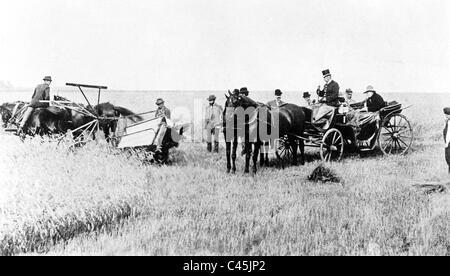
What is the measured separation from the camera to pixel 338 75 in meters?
8.43

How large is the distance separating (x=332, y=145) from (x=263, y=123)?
1981mm

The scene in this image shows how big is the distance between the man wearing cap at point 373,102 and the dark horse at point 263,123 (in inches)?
69.1

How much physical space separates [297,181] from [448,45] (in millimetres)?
3365

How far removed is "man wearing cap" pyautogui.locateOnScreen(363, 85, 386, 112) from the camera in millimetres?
9445

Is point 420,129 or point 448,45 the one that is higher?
point 448,45

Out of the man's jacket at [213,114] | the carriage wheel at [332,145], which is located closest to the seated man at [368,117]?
the carriage wheel at [332,145]

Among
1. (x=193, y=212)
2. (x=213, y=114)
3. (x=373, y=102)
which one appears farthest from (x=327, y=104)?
(x=193, y=212)

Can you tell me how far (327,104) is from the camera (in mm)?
9008

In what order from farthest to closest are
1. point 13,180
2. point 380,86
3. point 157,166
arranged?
point 380,86
point 157,166
point 13,180

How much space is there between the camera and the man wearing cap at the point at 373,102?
945cm

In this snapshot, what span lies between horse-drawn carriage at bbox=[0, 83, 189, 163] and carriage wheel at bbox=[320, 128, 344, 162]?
3.47 meters

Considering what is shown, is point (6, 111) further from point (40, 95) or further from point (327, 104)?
point (327, 104)
